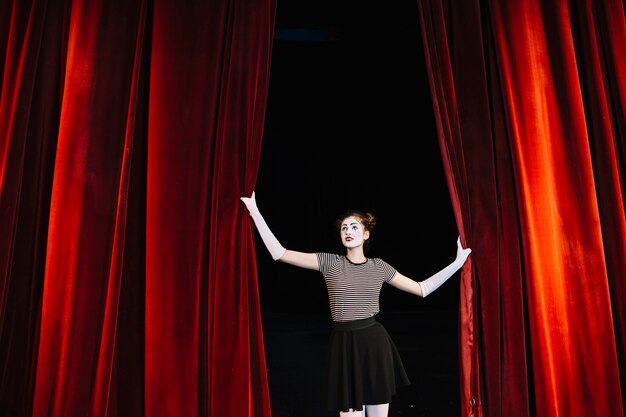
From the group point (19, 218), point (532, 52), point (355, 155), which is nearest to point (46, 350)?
point (19, 218)

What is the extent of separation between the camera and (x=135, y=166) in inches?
88.0

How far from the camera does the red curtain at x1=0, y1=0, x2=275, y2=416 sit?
200 centimetres

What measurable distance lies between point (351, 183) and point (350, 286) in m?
3.43

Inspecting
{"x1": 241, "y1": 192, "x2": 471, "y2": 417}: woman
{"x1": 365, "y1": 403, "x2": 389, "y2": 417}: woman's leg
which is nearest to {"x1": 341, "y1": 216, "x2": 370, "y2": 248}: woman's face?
{"x1": 241, "y1": 192, "x2": 471, "y2": 417}: woman

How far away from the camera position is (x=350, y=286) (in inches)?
84.0

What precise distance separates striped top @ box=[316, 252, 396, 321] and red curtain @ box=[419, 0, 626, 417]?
0.40 meters

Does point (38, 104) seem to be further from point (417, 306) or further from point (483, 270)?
→ point (417, 306)

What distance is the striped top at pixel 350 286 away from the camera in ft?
6.97

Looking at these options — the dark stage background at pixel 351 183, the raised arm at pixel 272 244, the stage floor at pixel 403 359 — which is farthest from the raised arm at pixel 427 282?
the dark stage background at pixel 351 183

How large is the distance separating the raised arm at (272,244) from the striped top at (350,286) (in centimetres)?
5

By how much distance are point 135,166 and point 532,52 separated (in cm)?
193

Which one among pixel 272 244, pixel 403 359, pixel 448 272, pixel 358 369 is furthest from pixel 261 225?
pixel 403 359

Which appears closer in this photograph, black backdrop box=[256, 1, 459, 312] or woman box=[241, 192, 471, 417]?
woman box=[241, 192, 471, 417]

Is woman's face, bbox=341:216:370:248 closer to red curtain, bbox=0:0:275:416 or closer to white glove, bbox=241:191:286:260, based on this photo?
white glove, bbox=241:191:286:260
